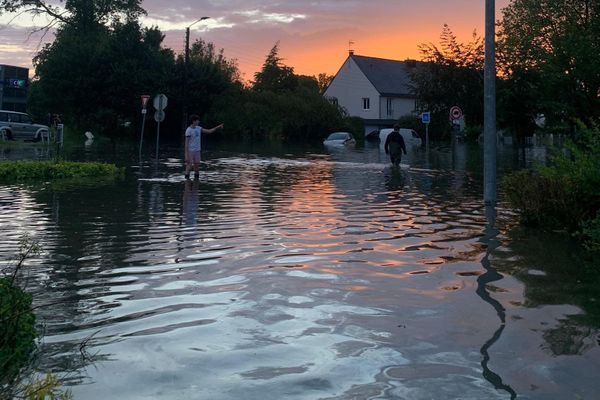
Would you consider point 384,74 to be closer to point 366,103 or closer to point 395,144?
point 366,103

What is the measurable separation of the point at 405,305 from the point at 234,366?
208 cm

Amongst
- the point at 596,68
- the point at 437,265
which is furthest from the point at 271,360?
the point at 596,68

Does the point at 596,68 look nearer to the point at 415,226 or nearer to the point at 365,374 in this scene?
the point at 415,226

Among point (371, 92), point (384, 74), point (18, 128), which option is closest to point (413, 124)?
point (371, 92)

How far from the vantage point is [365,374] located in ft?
14.5

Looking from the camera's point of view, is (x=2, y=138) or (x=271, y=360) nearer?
(x=271, y=360)

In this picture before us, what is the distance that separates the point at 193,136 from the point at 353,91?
A: 63.2 metres

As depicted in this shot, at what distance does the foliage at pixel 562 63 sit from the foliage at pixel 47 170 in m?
13.4

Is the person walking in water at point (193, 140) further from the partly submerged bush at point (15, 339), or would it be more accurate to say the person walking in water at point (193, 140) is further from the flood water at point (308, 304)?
the partly submerged bush at point (15, 339)

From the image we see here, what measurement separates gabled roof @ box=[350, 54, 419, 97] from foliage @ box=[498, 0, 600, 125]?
45470 millimetres

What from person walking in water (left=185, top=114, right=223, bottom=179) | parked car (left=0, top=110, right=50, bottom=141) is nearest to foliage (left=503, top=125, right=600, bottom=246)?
person walking in water (left=185, top=114, right=223, bottom=179)

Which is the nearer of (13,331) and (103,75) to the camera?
(13,331)

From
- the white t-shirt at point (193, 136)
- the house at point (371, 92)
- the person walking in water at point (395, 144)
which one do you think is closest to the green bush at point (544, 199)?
the white t-shirt at point (193, 136)

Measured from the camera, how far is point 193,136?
19109mm
